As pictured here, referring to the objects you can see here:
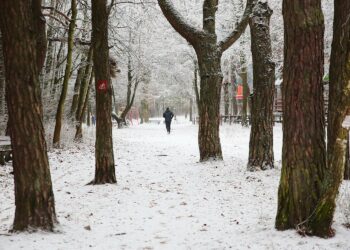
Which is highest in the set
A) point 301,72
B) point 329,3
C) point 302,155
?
point 329,3

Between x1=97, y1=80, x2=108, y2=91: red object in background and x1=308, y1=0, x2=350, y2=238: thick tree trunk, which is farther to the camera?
x1=97, y1=80, x2=108, y2=91: red object in background

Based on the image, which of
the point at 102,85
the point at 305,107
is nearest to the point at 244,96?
the point at 102,85

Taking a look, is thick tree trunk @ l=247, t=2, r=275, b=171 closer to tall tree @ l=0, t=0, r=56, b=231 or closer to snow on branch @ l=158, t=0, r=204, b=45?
snow on branch @ l=158, t=0, r=204, b=45

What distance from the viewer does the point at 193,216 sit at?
5.95 m

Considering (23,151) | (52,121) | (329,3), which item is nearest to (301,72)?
(23,151)

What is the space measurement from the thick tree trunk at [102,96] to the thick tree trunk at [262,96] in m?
3.55

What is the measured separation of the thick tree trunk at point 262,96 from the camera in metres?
9.20

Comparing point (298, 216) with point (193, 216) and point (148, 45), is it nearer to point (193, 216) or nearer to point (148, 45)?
point (193, 216)

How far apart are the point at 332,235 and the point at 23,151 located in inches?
146

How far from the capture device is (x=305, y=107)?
4355 millimetres

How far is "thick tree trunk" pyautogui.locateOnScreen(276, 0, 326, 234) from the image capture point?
14.3 feet

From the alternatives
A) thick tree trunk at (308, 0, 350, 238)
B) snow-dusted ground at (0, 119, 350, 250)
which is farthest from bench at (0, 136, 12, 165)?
thick tree trunk at (308, 0, 350, 238)

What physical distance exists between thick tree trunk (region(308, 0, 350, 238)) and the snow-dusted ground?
8.8 inches

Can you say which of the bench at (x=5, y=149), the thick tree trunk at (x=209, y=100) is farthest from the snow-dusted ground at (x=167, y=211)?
the thick tree trunk at (x=209, y=100)
